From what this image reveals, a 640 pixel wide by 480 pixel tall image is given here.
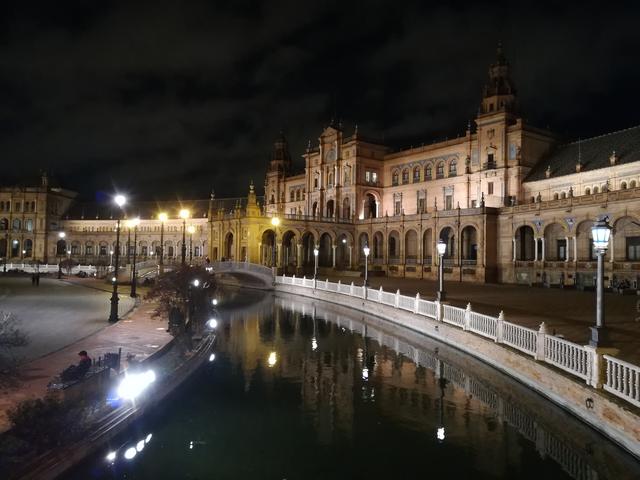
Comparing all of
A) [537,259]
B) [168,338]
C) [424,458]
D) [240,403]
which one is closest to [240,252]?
[537,259]

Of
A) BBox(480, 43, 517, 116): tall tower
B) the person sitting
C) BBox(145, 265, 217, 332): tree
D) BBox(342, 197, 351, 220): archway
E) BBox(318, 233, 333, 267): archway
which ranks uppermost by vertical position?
BBox(480, 43, 517, 116): tall tower

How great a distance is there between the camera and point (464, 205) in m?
60.8

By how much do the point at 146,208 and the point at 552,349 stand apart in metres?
99.2

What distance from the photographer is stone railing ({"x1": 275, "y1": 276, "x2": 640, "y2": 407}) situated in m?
10.5

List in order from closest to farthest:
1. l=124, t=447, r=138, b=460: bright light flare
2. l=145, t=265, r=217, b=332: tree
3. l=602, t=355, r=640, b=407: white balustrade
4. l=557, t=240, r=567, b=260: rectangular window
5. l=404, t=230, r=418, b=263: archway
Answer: l=602, t=355, r=640, b=407: white balustrade
l=124, t=447, r=138, b=460: bright light flare
l=145, t=265, r=217, b=332: tree
l=557, t=240, r=567, b=260: rectangular window
l=404, t=230, r=418, b=263: archway

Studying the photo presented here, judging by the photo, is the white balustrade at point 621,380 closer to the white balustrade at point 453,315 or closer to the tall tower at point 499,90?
the white balustrade at point 453,315

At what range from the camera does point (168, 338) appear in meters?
19.1

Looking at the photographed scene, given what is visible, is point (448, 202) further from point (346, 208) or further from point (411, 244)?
point (346, 208)

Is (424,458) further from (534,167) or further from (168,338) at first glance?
(534,167)

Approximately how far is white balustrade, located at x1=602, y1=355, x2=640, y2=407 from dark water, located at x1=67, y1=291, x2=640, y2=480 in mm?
1118

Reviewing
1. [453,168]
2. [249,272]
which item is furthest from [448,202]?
[249,272]

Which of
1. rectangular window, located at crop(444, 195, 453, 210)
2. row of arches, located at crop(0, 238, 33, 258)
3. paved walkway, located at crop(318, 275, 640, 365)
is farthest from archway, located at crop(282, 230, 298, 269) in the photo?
row of arches, located at crop(0, 238, 33, 258)

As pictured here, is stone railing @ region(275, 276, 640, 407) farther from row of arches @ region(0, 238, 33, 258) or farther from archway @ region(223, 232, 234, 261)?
row of arches @ region(0, 238, 33, 258)

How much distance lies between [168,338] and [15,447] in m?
10.7
